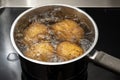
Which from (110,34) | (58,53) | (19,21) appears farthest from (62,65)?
(110,34)

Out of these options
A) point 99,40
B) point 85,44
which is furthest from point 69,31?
point 99,40

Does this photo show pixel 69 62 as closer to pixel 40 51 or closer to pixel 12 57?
pixel 40 51

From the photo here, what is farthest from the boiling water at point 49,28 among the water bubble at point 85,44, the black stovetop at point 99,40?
the black stovetop at point 99,40

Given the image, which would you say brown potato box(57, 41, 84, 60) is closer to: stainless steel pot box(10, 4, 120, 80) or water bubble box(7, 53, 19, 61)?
stainless steel pot box(10, 4, 120, 80)

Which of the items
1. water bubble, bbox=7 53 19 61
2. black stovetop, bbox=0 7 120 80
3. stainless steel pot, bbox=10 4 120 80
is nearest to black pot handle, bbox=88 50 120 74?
stainless steel pot, bbox=10 4 120 80

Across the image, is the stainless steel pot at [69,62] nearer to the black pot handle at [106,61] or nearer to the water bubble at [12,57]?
the black pot handle at [106,61]
